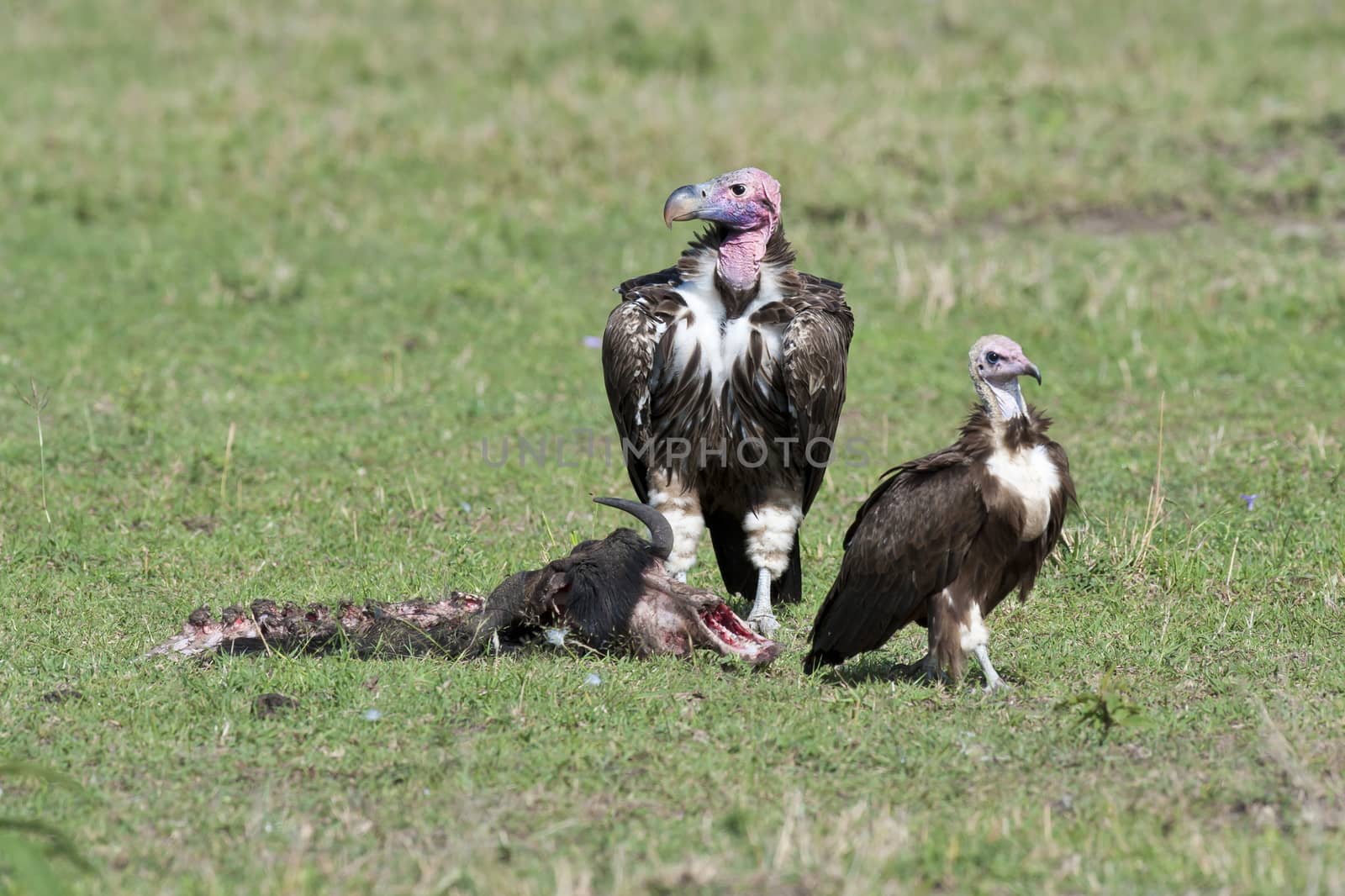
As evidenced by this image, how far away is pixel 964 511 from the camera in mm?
5980

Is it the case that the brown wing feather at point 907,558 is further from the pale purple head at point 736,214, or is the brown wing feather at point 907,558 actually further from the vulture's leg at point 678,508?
the pale purple head at point 736,214

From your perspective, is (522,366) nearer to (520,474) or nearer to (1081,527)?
(520,474)

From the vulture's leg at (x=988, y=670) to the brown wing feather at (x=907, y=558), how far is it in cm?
26

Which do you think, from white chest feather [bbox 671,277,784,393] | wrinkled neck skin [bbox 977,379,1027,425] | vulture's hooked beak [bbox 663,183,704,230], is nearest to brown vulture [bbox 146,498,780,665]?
white chest feather [bbox 671,277,784,393]

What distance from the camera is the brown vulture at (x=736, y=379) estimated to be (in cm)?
711

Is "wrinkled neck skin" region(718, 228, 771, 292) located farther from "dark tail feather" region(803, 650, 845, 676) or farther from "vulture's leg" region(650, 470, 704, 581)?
"dark tail feather" region(803, 650, 845, 676)

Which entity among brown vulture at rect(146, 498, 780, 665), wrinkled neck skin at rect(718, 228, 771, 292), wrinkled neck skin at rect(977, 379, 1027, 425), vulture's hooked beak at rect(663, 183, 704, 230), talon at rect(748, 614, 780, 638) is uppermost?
vulture's hooked beak at rect(663, 183, 704, 230)

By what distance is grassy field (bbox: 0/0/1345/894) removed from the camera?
4.74 m

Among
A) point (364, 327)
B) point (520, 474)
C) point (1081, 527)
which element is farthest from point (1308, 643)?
point (364, 327)

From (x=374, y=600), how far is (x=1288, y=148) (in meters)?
10.8

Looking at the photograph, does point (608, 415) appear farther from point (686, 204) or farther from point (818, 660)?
point (818, 660)

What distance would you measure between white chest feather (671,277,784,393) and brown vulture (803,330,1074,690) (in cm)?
115

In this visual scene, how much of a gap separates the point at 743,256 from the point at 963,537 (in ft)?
6.37

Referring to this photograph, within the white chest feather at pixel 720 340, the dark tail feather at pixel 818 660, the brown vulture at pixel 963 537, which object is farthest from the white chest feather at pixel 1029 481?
the white chest feather at pixel 720 340
